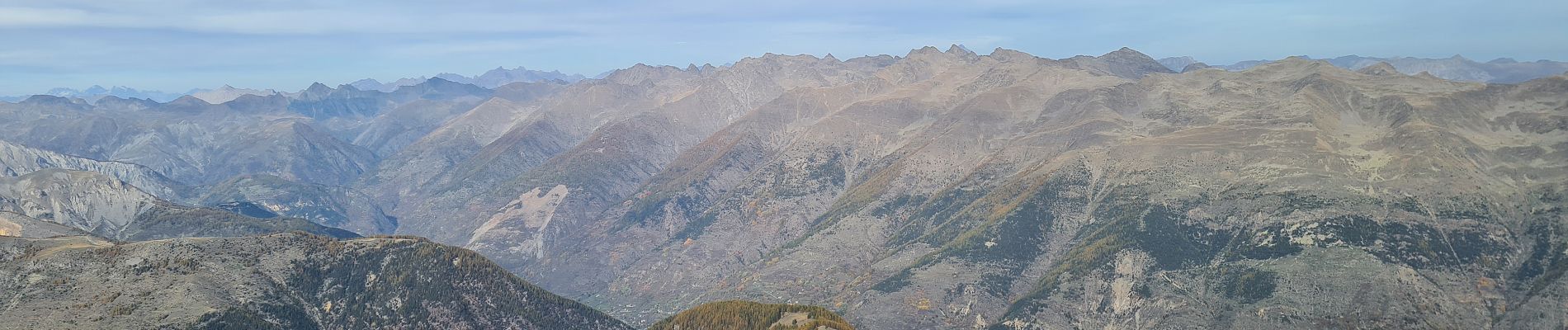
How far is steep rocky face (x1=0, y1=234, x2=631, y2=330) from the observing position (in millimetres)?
161250

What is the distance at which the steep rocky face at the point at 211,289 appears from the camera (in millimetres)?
161250

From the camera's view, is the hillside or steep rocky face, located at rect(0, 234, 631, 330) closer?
steep rocky face, located at rect(0, 234, 631, 330)

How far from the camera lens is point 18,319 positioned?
15462cm

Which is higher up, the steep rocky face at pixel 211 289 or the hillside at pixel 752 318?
the steep rocky face at pixel 211 289

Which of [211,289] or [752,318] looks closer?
[211,289]

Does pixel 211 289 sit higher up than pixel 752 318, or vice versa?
pixel 211 289

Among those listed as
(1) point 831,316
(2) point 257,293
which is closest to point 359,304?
(2) point 257,293

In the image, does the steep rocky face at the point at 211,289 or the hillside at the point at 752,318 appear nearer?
the steep rocky face at the point at 211,289

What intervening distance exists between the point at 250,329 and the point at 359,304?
2500 cm

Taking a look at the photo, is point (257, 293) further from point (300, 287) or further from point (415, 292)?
point (415, 292)

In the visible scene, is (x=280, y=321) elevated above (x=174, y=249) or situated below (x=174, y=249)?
below

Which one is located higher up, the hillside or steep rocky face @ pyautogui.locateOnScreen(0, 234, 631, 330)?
steep rocky face @ pyautogui.locateOnScreen(0, 234, 631, 330)

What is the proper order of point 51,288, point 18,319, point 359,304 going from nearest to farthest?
point 18,319, point 51,288, point 359,304

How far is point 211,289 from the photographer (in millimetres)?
172875
